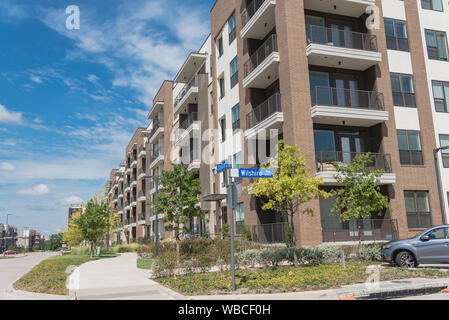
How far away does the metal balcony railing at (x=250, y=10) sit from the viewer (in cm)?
2575

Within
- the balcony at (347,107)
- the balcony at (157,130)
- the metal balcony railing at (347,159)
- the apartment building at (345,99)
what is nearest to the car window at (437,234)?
the apartment building at (345,99)

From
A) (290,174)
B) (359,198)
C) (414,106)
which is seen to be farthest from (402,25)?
(290,174)

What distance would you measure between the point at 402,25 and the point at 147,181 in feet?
134

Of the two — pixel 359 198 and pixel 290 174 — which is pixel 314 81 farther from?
pixel 290 174

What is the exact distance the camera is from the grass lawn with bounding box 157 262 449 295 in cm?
1030

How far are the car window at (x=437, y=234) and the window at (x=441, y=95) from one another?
13537 millimetres

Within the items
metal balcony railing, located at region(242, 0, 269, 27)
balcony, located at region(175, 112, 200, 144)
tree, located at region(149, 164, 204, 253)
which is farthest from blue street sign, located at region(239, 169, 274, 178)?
balcony, located at region(175, 112, 200, 144)

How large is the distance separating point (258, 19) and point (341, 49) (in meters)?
5.89

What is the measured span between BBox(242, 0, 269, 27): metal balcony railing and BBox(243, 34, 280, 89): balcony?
2637mm

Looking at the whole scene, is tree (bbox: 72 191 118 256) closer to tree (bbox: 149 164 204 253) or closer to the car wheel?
tree (bbox: 149 164 204 253)

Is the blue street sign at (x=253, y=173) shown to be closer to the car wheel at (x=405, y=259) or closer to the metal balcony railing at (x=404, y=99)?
the car wheel at (x=405, y=259)

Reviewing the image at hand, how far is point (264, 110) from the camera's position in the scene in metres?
24.8
